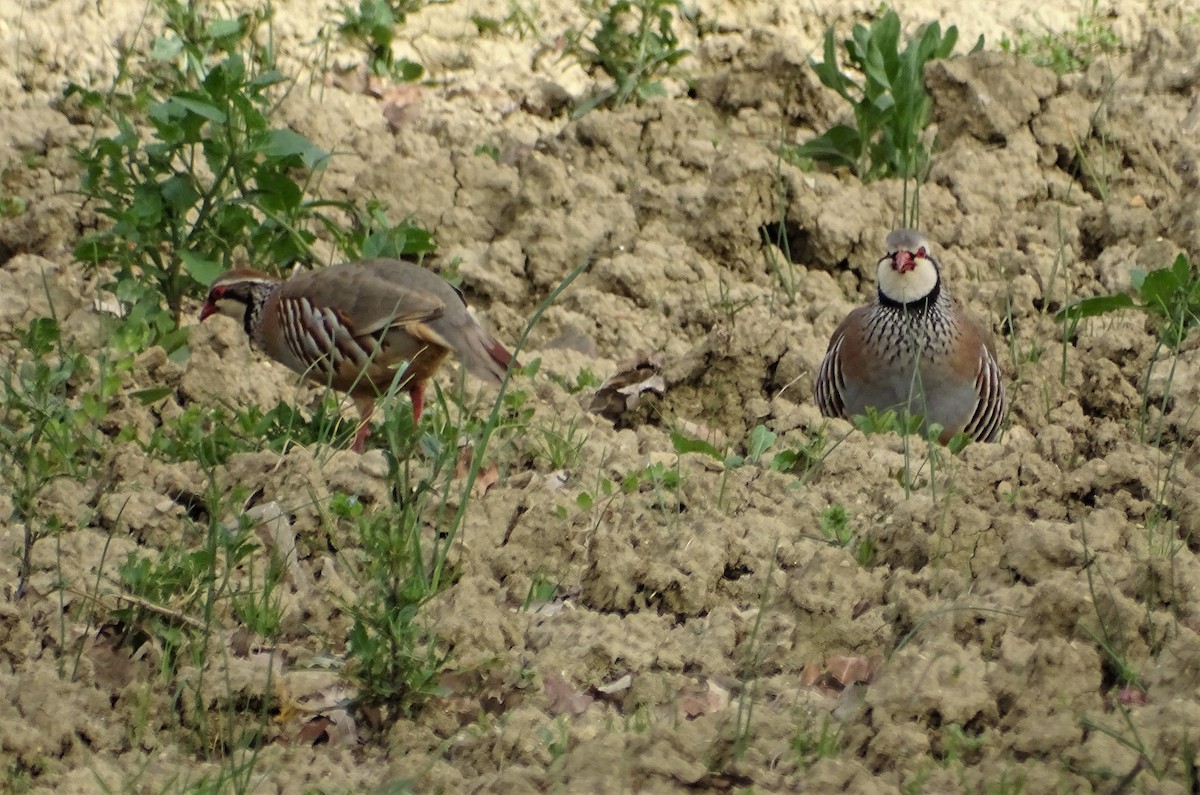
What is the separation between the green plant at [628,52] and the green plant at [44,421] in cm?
269

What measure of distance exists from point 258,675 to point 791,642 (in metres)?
1.04

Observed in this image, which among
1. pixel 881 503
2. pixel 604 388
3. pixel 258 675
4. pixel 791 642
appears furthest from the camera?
pixel 604 388

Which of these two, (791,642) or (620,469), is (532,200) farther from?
(791,642)

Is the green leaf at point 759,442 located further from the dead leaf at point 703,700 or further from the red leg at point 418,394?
the dead leaf at point 703,700

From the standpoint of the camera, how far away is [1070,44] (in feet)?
26.5

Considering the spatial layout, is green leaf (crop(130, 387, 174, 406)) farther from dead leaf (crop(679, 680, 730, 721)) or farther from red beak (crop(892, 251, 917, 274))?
red beak (crop(892, 251, 917, 274))

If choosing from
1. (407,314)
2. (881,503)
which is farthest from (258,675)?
(407,314)

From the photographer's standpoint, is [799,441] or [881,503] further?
[799,441]

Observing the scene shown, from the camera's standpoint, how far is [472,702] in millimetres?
3521

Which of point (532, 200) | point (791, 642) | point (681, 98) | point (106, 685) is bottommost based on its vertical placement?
point (106, 685)

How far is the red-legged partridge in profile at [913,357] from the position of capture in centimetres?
573

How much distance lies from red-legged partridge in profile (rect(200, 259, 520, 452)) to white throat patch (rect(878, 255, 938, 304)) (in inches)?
49.0

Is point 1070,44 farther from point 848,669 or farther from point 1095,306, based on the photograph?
point 848,669

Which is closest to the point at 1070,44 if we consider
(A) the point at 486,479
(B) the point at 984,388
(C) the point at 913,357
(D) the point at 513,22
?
(D) the point at 513,22
